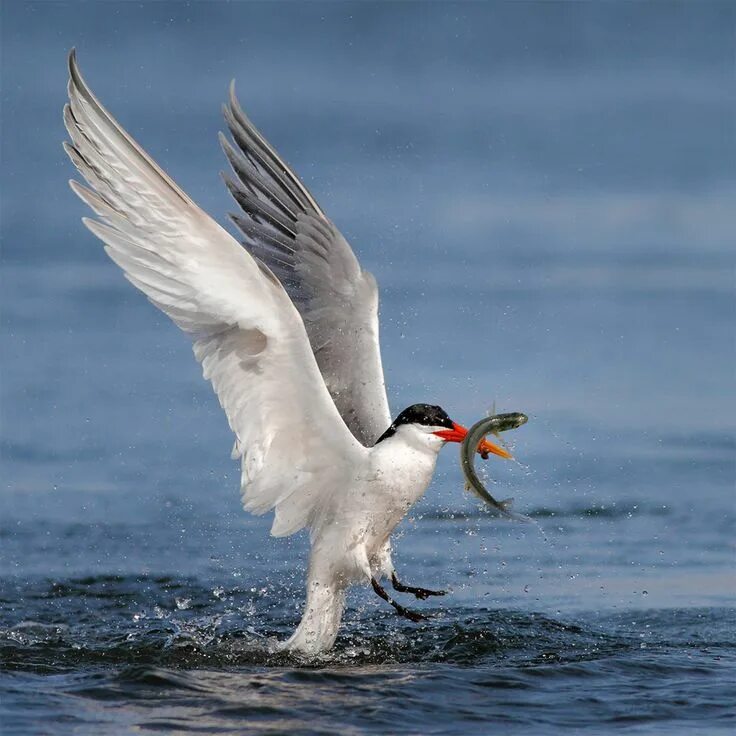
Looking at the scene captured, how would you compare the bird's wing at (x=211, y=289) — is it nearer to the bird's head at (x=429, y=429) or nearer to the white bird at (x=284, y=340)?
the white bird at (x=284, y=340)

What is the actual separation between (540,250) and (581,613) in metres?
7.35

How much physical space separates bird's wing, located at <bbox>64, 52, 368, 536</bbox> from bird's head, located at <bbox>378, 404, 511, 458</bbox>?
26 cm

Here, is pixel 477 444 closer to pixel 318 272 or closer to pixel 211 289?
pixel 211 289

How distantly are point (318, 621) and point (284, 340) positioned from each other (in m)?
1.48

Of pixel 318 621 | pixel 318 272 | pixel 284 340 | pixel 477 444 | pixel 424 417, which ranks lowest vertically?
pixel 318 621

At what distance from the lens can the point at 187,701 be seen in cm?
650

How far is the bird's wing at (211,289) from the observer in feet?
21.9

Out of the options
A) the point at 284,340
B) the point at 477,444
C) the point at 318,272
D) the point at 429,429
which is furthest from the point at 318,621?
the point at 318,272

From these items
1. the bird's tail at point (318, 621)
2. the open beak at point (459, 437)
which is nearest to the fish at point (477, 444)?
the open beak at point (459, 437)

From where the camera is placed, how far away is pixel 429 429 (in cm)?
732

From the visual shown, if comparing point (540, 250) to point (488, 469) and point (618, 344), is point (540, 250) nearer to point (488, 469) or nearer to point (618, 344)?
point (618, 344)

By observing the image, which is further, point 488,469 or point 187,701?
point 488,469

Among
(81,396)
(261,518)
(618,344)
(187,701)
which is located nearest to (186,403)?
(81,396)

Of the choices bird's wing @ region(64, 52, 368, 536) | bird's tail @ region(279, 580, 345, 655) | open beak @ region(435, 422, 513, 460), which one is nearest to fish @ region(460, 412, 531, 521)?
open beak @ region(435, 422, 513, 460)
